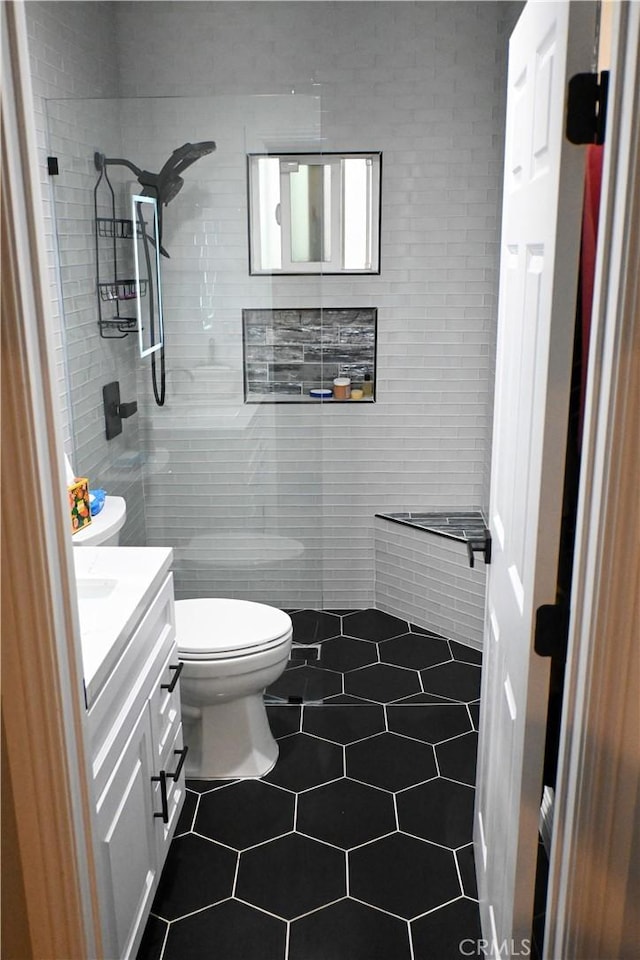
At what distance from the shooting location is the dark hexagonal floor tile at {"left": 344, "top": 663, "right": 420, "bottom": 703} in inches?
122

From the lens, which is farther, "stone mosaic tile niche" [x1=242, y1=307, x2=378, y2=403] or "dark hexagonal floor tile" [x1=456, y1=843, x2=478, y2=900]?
"stone mosaic tile niche" [x1=242, y1=307, x2=378, y2=403]

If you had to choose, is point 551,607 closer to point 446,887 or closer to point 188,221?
point 446,887

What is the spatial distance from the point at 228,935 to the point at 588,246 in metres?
1.77

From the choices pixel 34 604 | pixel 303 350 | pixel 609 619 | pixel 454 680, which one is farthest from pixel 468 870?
pixel 303 350

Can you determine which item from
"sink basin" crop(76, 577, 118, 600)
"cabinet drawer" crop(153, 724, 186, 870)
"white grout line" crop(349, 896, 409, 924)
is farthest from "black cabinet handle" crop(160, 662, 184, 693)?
"white grout line" crop(349, 896, 409, 924)

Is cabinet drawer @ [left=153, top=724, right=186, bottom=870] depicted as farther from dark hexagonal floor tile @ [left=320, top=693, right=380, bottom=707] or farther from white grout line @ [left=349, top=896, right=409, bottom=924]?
dark hexagonal floor tile @ [left=320, top=693, right=380, bottom=707]

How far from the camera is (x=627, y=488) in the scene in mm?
1106

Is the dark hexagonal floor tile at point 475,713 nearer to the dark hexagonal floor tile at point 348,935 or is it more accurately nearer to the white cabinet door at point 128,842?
the dark hexagonal floor tile at point 348,935

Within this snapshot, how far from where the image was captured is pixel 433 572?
141 inches

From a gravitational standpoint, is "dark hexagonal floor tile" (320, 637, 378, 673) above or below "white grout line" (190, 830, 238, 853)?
above

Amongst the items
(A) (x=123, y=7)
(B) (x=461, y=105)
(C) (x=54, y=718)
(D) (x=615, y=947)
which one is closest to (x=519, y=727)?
(D) (x=615, y=947)

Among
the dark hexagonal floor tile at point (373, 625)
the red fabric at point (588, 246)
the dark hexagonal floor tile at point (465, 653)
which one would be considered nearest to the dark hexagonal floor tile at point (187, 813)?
the dark hexagonal floor tile at point (373, 625)

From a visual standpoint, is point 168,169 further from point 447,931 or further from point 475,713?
point 447,931

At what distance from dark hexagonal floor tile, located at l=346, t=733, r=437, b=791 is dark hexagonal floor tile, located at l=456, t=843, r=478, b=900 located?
32 cm
